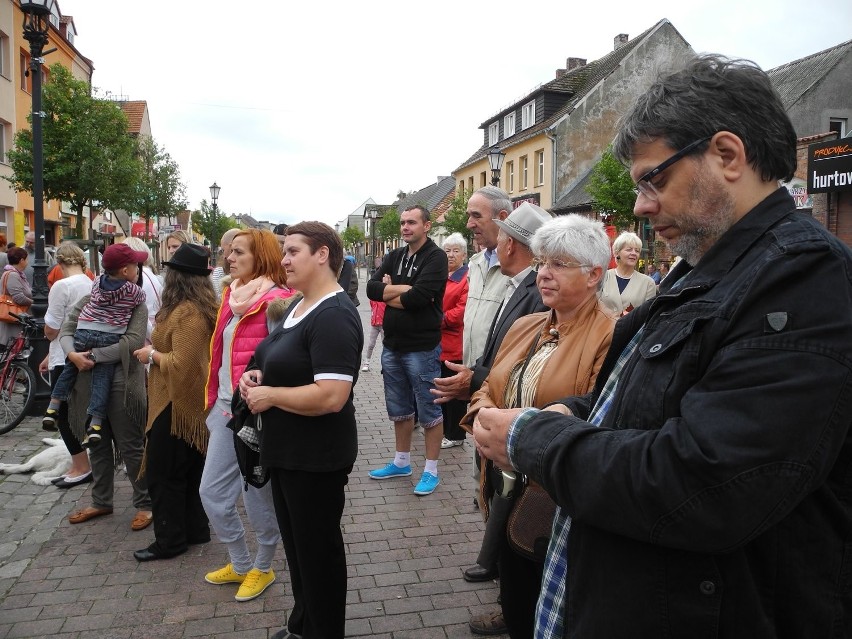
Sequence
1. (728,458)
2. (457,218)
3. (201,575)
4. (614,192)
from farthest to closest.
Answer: (457,218) → (614,192) → (201,575) → (728,458)

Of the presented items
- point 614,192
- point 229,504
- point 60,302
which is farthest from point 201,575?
point 614,192

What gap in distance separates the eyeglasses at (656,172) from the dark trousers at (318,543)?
210 centimetres

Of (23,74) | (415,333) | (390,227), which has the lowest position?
(415,333)

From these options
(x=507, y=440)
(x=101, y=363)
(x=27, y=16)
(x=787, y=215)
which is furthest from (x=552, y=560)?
(x=27, y=16)

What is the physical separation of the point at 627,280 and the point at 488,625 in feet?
13.0

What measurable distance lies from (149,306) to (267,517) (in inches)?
106

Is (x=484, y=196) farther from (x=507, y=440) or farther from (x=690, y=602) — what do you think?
(x=690, y=602)

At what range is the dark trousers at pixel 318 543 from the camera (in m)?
2.97

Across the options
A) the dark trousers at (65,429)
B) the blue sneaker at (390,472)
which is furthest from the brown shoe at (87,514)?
the blue sneaker at (390,472)

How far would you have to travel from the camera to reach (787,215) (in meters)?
1.27

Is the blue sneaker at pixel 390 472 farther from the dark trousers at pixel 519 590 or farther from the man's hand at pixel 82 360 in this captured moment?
the dark trousers at pixel 519 590

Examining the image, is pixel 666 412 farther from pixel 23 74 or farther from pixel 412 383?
pixel 23 74

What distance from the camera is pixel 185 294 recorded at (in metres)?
4.20

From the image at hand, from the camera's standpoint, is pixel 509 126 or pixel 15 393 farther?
pixel 509 126
